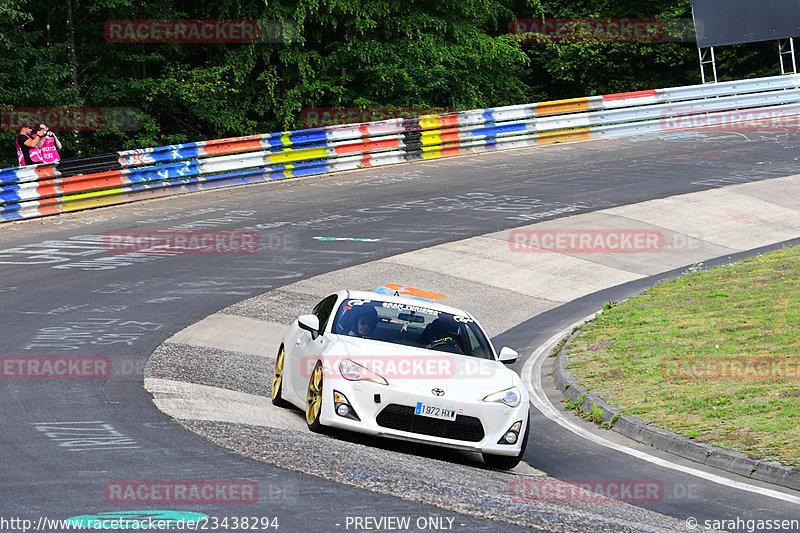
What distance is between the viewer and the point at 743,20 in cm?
3741

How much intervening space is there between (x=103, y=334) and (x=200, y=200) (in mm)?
10855

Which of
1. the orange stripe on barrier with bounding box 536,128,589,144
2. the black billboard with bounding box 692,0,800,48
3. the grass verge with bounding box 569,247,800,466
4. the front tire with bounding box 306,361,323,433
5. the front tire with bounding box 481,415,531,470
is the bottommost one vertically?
the grass verge with bounding box 569,247,800,466

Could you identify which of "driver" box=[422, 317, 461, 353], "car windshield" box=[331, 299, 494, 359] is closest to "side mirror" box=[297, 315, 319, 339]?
"car windshield" box=[331, 299, 494, 359]

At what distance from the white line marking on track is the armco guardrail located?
467 inches

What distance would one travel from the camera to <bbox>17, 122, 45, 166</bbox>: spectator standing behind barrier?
23938 millimetres

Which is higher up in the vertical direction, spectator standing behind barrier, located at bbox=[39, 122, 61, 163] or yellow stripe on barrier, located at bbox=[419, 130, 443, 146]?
spectator standing behind barrier, located at bbox=[39, 122, 61, 163]

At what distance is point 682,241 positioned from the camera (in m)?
22.1

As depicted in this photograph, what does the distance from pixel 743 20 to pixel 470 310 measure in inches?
975

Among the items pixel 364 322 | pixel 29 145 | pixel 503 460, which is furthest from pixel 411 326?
pixel 29 145

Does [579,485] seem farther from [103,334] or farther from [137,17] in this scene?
[137,17]

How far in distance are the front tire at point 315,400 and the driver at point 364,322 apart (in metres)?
0.66

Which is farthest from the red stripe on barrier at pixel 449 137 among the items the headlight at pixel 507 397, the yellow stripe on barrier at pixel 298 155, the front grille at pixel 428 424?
the front grille at pixel 428 424

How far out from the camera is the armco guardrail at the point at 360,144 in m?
22.9

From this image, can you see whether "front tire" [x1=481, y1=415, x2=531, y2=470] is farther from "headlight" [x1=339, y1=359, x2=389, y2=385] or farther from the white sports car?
"headlight" [x1=339, y1=359, x2=389, y2=385]
